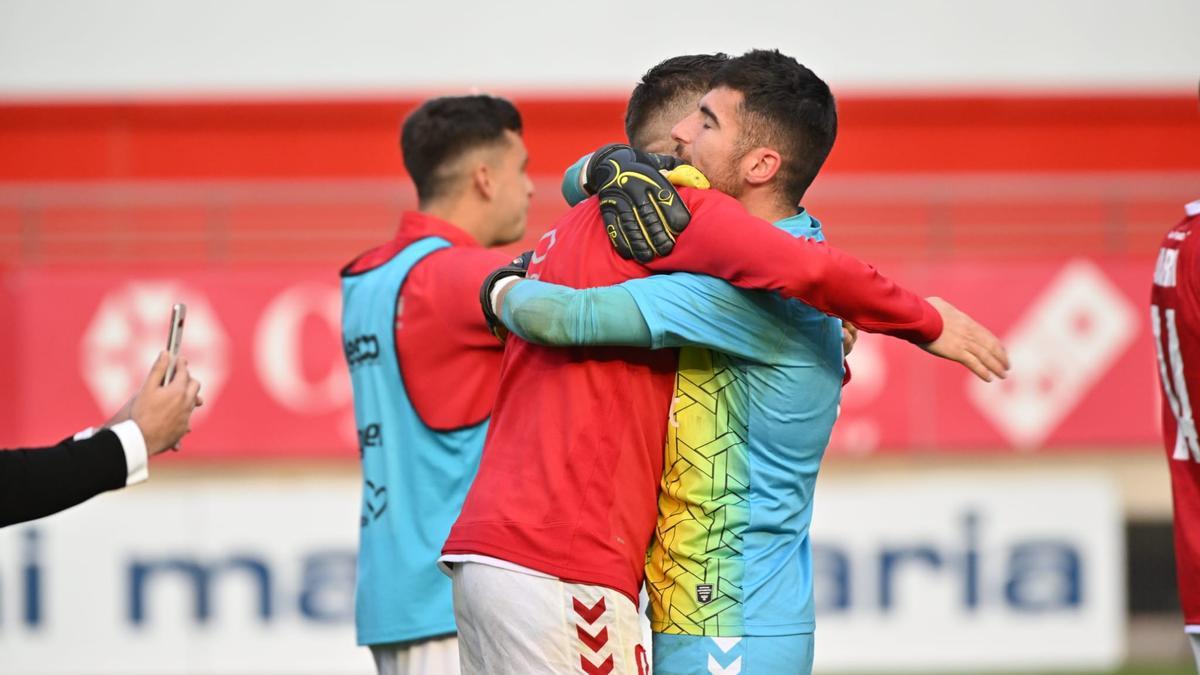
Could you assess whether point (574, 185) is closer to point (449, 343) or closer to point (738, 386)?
point (738, 386)

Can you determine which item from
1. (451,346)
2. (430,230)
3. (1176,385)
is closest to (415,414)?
(451,346)

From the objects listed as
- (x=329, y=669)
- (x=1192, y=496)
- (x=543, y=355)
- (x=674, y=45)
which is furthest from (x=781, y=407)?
(x=674, y=45)

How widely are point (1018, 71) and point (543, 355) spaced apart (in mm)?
10755

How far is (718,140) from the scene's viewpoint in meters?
2.80

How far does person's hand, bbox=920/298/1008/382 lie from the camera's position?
2.71 meters

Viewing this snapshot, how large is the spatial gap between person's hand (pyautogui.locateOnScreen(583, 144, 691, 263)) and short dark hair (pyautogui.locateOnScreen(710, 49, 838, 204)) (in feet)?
0.74

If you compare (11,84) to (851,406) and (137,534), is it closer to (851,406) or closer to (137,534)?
(137,534)

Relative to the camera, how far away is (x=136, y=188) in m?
10.5

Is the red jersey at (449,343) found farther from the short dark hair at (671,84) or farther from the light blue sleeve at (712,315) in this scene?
the light blue sleeve at (712,315)

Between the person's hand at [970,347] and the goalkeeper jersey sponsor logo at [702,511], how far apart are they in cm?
38

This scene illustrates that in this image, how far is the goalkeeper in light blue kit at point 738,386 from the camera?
264 centimetres

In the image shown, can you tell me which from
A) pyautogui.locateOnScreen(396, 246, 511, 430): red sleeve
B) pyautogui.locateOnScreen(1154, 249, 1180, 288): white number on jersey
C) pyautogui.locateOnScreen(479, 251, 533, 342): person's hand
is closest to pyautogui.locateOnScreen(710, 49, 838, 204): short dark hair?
pyautogui.locateOnScreen(479, 251, 533, 342): person's hand

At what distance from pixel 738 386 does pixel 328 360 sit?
6.01m

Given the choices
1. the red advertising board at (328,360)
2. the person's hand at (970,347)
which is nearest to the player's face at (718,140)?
the person's hand at (970,347)
